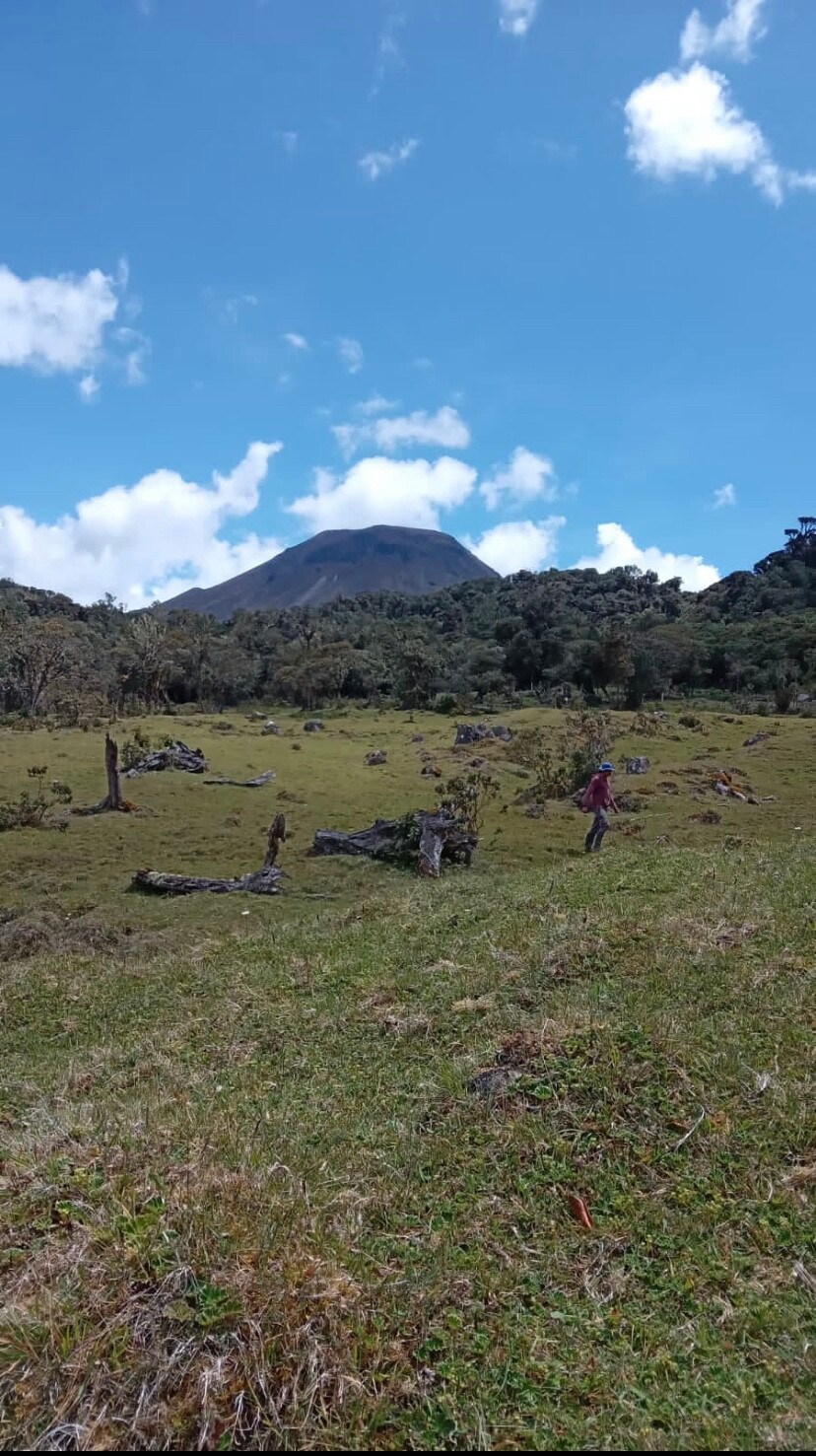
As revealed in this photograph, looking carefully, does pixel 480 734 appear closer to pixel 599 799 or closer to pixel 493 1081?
pixel 599 799

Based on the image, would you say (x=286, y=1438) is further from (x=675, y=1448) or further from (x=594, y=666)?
(x=594, y=666)

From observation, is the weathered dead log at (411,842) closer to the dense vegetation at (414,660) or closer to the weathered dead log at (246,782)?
the weathered dead log at (246,782)

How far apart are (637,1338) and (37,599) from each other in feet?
463

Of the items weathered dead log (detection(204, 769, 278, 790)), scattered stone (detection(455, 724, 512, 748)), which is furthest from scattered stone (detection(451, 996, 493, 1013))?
scattered stone (detection(455, 724, 512, 748))

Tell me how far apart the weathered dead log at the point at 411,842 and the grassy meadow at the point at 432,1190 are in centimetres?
911

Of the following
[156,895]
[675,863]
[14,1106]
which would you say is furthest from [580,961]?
[156,895]

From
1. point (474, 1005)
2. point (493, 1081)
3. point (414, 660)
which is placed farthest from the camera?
point (414, 660)

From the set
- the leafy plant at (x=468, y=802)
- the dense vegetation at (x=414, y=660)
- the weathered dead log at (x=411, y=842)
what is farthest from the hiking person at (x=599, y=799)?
the dense vegetation at (x=414, y=660)

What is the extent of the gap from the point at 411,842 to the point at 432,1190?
635 inches

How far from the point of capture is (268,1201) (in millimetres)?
4000

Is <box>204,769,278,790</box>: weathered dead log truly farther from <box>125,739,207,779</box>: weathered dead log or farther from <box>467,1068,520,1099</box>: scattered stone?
<box>467,1068,520,1099</box>: scattered stone

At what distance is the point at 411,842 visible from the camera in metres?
20.8

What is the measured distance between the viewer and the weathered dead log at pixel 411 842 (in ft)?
66.8

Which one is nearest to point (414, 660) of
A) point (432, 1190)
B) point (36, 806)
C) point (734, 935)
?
point (36, 806)
